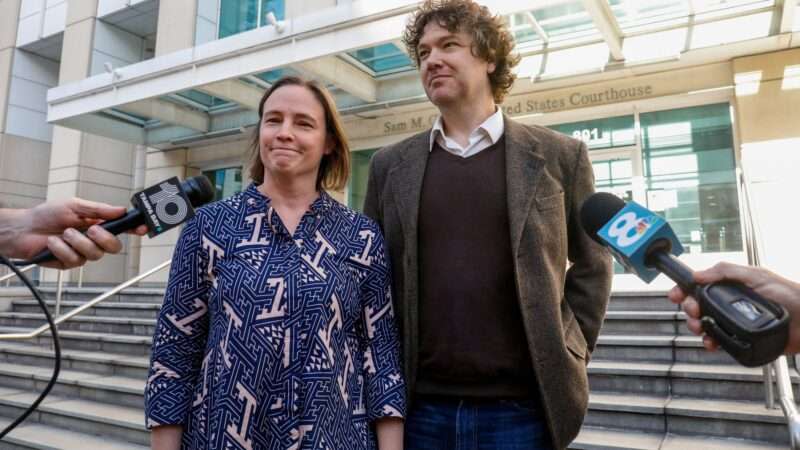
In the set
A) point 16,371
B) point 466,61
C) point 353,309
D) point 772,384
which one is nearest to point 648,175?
point 772,384

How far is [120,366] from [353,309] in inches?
184

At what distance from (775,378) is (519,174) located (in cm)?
260

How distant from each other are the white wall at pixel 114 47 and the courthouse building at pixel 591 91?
216 cm

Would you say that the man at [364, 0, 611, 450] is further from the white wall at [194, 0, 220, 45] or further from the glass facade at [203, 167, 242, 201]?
the white wall at [194, 0, 220, 45]

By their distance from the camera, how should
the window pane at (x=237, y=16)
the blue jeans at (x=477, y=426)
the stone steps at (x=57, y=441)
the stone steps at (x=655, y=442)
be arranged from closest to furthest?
the blue jeans at (x=477, y=426), the stone steps at (x=655, y=442), the stone steps at (x=57, y=441), the window pane at (x=237, y=16)

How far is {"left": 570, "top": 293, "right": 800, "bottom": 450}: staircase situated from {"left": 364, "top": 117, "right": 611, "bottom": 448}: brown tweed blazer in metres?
1.78

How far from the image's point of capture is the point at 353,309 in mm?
1517

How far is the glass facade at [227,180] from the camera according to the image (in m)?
10.3

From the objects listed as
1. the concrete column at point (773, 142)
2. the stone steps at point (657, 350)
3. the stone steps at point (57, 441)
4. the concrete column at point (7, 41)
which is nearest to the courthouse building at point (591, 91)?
the concrete column at point (773, 142)

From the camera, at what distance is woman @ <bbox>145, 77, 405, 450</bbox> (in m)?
1.37

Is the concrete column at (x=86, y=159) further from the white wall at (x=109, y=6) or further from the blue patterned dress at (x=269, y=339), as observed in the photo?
the blue patterned dress at (x=269, y=339)

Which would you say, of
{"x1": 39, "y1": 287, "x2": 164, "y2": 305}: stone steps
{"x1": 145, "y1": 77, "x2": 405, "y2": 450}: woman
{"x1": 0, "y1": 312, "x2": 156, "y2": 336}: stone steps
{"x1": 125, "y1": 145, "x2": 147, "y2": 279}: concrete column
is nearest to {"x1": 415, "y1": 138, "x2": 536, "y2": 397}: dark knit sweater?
{"x1": 145, "y1": 77, "x2": 405, "y2": 450}: woman

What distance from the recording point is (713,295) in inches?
34.6

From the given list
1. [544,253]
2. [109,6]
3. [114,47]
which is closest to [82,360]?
[544,253]
